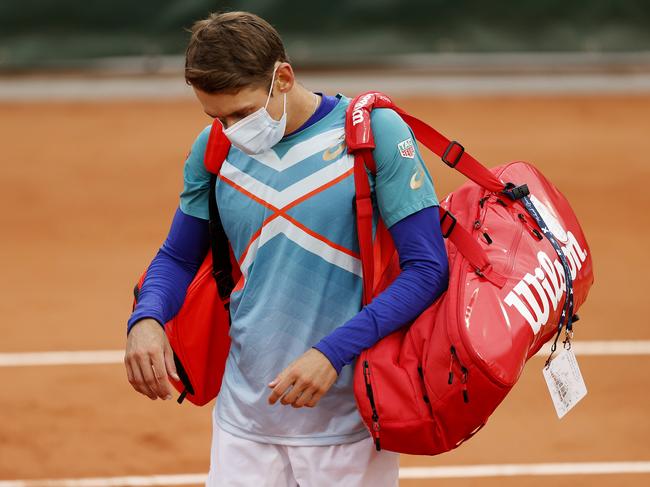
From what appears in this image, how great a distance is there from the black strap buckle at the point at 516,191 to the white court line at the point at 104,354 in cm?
381

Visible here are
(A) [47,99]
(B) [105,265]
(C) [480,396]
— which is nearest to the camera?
(C) [480,396]

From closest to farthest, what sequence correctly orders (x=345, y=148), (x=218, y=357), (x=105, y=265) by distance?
(x=345, y=148)
(x=218, y=357)
(x=105, y=265)

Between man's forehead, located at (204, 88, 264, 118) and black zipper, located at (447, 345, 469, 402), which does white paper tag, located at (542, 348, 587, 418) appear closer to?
black zipper, located at (447, 345, 469, 402)

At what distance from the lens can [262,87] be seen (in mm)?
3158

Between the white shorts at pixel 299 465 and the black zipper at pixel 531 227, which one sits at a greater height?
the black zipper at pixel 531 227

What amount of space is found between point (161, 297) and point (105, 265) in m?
5.71

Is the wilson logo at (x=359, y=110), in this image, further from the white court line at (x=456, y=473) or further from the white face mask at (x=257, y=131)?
the white court line at (x=456, y=473)

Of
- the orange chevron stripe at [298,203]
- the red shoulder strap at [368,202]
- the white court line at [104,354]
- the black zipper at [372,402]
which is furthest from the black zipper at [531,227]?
the white court line at [104,354]

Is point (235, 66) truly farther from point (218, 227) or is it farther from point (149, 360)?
point (149, 360)

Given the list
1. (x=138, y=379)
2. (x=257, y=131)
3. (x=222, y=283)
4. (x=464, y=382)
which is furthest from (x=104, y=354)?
(x=464, y=382)

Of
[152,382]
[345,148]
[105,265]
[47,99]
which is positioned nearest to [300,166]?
[345,148]

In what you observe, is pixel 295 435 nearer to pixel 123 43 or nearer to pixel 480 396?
pixel 480 396

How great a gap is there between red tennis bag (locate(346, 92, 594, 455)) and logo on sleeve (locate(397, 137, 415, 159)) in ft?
0.29

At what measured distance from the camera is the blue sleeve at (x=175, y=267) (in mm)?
3414
